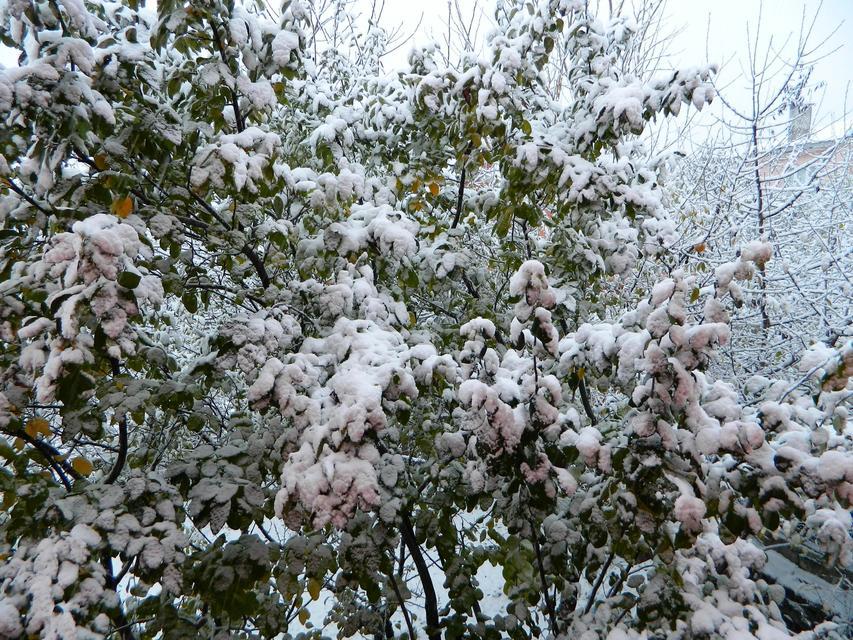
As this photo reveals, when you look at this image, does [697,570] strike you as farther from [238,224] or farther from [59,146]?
[59,146]

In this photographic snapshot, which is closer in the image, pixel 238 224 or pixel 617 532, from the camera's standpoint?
pixel 617 532

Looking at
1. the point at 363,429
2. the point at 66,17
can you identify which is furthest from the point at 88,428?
the point at 66,17

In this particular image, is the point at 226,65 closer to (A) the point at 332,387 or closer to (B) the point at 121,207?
(B) the point at 121,207

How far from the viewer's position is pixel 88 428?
1658 millimetres

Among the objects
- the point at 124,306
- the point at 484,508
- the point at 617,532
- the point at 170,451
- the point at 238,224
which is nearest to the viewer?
the point at 124,306

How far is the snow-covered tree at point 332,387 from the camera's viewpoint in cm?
121

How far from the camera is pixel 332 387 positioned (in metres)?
1.35

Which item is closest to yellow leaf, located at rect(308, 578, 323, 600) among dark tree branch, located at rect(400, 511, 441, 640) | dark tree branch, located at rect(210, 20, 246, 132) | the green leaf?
dark tree branch, located at rect(400, 511, 441, 640)

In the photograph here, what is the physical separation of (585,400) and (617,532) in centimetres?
108

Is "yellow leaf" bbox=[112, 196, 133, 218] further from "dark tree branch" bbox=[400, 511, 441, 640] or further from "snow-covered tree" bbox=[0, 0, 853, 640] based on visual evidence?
"dark tree branch" bbox=[400, 511, 441, 640]

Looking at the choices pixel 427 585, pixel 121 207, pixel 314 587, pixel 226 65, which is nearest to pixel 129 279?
pixel 121 207

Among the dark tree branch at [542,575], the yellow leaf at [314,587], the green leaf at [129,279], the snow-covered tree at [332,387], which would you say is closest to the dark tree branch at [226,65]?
the snow-covered tree at [332,387]

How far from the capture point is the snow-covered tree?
1209mm

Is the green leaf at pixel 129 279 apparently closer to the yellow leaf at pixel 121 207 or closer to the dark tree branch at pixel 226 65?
the yellow leaf at pixel 121 207
